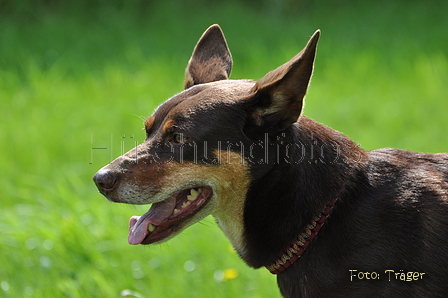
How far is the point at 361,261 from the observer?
8.89 feet

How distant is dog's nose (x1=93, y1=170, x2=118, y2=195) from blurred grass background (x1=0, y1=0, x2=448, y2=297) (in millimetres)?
1150

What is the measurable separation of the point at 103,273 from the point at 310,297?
201 centimetres

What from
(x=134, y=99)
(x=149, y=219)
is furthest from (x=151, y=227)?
(x=134, y=99)

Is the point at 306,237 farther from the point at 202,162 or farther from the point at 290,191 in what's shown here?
the point at 202,162

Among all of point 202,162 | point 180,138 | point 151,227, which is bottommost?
point 151,227

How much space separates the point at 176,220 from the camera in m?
3.06

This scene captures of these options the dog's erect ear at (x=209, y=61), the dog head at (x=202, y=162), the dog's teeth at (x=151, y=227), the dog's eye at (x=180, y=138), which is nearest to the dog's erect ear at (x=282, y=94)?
the dog head at (x=202, y=162)

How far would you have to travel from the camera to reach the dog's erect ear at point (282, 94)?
2680 mm

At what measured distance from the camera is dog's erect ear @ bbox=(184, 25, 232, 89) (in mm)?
3594

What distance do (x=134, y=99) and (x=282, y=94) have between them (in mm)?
5198

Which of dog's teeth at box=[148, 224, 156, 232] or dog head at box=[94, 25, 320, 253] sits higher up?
dog head at box=[94, 25, 320, 253]

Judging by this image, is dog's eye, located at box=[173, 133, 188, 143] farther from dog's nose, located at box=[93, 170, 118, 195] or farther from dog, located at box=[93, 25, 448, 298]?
dog's nose, located at box=[93, 170, 118, 195]

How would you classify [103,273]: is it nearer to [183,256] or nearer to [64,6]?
[183,256]

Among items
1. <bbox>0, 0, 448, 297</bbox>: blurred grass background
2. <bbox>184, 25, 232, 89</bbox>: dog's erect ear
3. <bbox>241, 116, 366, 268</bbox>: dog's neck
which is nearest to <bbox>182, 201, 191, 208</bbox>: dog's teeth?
<bbox>241, 116, 366, 268</bbox>: dog's neck
